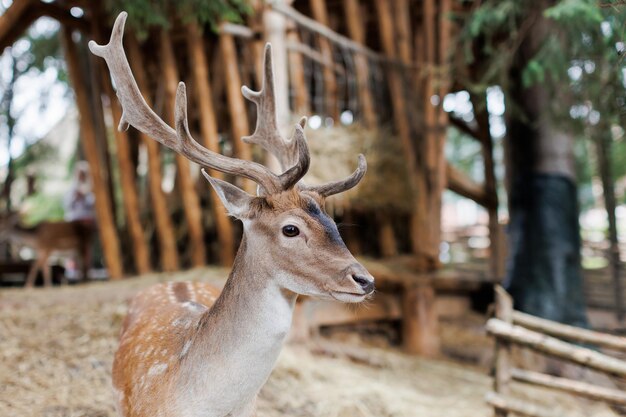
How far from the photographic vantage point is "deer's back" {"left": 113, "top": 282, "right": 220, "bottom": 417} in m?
2.18

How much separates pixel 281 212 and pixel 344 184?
31 cm

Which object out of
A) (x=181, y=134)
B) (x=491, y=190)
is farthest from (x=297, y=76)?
(x=491, y=190)

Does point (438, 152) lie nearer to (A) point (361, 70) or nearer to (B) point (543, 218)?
(A) point (361, 70)

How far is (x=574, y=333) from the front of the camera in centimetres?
402

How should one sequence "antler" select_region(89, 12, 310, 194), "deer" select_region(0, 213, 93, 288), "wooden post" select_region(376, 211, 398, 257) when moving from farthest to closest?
"deer" select_region(0, 213, 93, 288) < "wooden post" select_region(376, 211, 398, 257) < "antler" select_region(89, 12, 310, 194)

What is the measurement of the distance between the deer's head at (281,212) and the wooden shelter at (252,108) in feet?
8.70

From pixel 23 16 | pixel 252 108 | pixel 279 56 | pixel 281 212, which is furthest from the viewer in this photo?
pixel 252 108

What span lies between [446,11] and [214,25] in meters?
2.69

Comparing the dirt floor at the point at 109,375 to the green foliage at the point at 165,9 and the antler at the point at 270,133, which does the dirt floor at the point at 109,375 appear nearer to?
the antler at the point at 270,133

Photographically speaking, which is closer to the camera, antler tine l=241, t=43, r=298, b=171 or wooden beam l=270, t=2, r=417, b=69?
antler tine l=241, t=43, r=298, b=171

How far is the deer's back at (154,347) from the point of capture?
2180 mm

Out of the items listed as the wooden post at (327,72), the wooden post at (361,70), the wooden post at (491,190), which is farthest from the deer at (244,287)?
the wooden post at (491,190)

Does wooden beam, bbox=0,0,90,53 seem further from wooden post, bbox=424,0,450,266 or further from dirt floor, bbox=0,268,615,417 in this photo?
wooden post, bbox=424,0,450,266

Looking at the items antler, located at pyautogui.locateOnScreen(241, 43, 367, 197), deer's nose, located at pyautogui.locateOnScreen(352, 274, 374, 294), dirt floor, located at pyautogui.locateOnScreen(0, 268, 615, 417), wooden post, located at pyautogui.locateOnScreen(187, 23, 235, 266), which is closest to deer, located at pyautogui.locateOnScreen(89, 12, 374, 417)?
deer's nose, located at pyautogui.locateOnScreen(352, 274, 374, 294)
